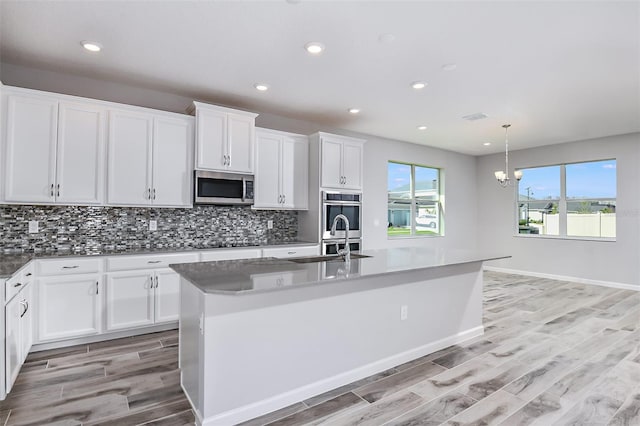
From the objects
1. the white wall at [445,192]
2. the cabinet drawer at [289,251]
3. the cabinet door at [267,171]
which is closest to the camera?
the cabinet drawer at [289,251]

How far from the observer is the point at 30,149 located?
10.4ft

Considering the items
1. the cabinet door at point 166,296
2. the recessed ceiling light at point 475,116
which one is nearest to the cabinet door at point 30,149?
the cabinet door at point 166,296

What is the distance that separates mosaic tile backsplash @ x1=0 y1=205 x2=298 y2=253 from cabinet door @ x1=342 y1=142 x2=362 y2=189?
1.06 meters

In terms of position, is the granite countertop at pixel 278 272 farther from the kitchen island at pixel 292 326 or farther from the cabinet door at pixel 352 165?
the cabinet door at pixel 352 165

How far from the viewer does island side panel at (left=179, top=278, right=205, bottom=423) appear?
6.61ft

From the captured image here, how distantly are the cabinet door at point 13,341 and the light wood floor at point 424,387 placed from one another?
0.47 ft

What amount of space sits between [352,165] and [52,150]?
3.52 meters

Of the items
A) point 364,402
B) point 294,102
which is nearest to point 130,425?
point 364,402

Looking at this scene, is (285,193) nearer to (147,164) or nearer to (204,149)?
(204,149)

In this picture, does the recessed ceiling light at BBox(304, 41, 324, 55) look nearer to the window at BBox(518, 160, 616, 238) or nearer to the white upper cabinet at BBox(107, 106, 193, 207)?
the white upper cabinet at BBox(107, 106, 193, 207)

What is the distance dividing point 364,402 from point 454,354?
1.23 metres

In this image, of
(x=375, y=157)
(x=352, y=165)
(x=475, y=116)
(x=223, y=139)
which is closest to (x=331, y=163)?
(x=352, y=165)

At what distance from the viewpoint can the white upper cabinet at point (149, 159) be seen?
11.6 ft

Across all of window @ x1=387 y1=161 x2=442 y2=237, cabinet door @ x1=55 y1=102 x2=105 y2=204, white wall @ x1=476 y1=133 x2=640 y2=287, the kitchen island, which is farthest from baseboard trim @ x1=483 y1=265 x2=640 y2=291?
cabinet door @ x1=55 y1=102 x2=105 y2=204
